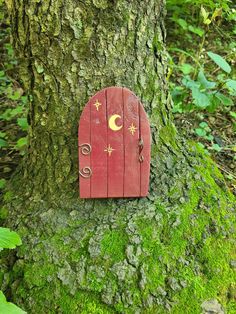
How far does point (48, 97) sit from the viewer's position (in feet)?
5.49

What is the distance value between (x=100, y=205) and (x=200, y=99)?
34.7 inches

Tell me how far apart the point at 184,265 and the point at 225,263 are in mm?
189

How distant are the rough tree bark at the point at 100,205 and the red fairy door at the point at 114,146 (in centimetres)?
11

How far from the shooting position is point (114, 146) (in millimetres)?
1617

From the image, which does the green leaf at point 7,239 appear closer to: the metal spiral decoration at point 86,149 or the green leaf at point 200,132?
the metal spiral decoration at point 86,149

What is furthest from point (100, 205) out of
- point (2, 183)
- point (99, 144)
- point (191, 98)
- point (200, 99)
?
point (191, 98)

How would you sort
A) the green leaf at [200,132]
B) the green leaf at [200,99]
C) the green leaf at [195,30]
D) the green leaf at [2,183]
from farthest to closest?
the green leaf at [195,30] < the green leaf at [200,132] < the green leaf at [200,99] < the green leaf at [2,183]

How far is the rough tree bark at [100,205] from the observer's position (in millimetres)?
1548

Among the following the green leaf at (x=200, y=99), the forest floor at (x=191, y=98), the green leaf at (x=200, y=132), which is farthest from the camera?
the green leaf at (x=200, y=132)

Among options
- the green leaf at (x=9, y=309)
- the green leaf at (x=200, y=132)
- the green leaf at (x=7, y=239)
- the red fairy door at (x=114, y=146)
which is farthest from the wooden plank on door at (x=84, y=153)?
the green leaf at (x=200, y=132)

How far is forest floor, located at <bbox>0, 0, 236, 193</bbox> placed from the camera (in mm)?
2289

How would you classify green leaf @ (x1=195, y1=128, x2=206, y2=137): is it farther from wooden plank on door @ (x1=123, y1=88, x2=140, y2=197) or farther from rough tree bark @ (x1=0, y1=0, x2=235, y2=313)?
wooden plank on door @ (x1=123, y1=88, x2=140, y2=197)

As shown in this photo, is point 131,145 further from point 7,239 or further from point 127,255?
point 7,239

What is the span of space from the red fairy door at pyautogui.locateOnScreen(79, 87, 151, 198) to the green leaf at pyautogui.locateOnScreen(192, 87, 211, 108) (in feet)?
2.13
